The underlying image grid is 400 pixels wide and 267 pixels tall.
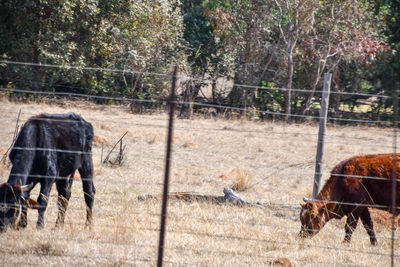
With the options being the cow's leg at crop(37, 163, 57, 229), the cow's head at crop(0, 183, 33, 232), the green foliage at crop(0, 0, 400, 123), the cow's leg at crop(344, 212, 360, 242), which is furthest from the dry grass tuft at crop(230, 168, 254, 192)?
the green foliage at crop(0, 0, 400, 123)

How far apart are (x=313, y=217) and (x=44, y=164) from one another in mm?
3962

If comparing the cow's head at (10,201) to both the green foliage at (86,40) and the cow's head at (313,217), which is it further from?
the green foliage at (86,40)

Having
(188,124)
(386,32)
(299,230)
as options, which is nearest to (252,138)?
(188,124)

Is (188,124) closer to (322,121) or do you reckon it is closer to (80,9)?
(80,9)

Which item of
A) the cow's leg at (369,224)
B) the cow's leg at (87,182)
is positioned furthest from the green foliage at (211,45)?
the cow's leg at (369,224)

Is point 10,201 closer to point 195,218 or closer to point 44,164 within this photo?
point 44,164

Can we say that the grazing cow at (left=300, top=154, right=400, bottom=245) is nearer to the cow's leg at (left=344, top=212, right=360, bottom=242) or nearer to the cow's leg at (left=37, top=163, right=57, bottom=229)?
the cow's leg at (left=344, top=212, right=360, bottom=242)

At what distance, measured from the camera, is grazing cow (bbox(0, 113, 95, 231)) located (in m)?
6.25

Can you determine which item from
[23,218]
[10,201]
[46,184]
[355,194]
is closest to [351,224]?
[355,194]

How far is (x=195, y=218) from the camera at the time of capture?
7496mm

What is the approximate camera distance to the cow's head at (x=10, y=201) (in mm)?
6160

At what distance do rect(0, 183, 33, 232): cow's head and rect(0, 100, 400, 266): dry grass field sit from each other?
194 millimetres

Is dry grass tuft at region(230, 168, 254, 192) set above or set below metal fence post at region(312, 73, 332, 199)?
below

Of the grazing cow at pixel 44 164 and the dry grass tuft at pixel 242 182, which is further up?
the grazing cow at pixel 44 164
